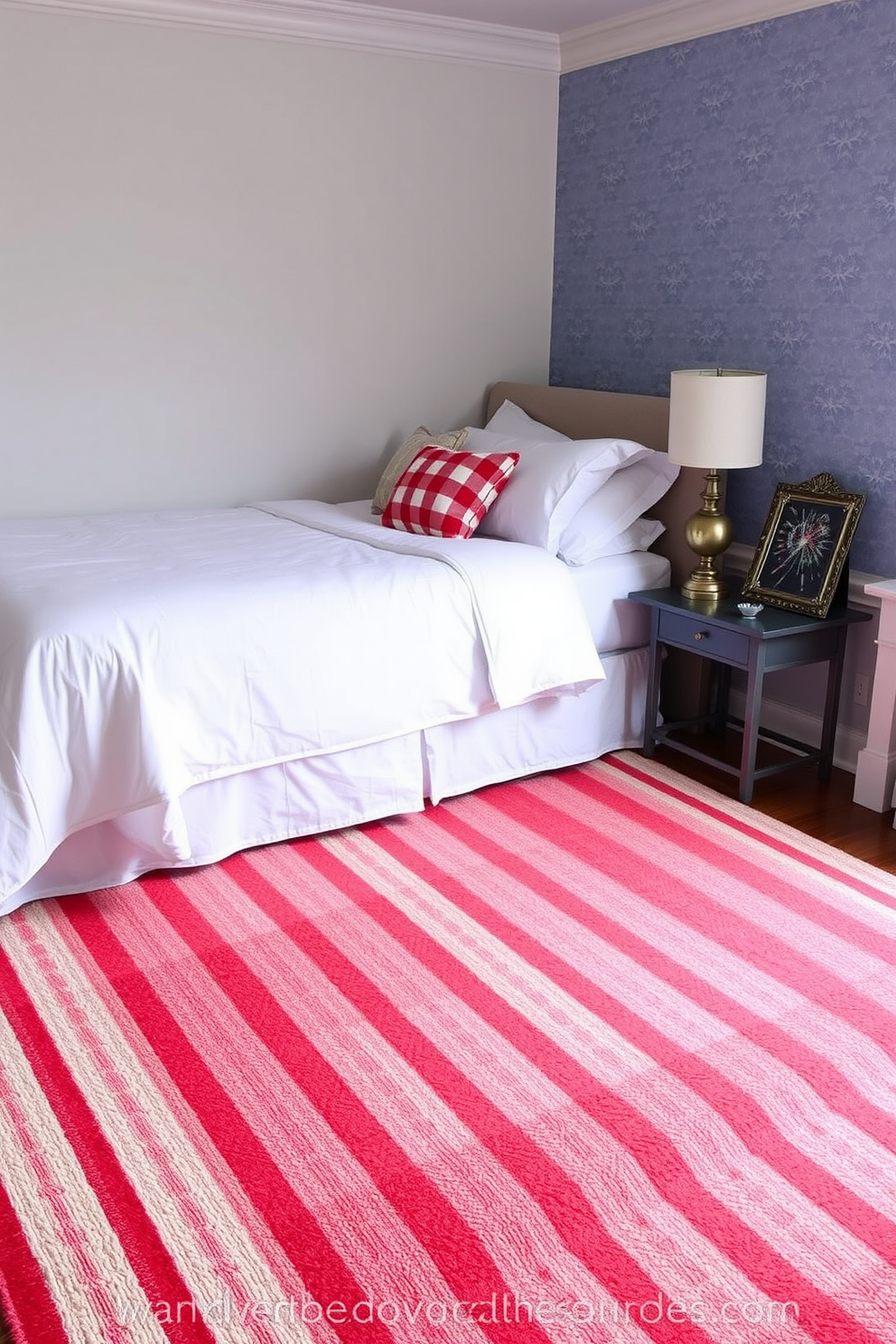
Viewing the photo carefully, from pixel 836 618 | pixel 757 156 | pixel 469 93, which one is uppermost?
pixel 469 93

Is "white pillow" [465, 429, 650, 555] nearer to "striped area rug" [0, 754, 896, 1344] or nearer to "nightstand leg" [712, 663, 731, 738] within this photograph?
"nightstand leg" [712, 663, 731, 738]

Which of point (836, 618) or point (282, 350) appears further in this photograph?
point (282, 350)

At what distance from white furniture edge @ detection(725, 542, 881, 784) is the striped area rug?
44 centimetres

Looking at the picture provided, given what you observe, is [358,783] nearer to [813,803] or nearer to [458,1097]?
[458,1097]

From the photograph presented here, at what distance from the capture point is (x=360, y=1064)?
219 cm

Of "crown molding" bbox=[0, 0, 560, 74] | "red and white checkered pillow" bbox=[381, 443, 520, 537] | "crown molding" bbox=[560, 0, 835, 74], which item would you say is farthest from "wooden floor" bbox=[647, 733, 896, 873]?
"crown molding" bbox=[0, 0, 560, 74]

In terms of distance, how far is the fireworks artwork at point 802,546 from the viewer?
3.41 m

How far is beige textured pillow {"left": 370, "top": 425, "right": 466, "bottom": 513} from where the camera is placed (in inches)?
156

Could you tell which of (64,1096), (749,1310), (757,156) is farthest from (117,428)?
(749,1310)

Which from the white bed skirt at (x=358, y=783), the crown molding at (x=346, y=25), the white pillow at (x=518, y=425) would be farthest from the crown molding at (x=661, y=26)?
the white bed skirt at (x=358, y=783)

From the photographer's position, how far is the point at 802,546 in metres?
3.47

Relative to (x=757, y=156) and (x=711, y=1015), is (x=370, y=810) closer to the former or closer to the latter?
(x=711, y=1015)

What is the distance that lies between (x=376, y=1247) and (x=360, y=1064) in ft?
1.49

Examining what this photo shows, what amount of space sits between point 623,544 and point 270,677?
1.43 m
